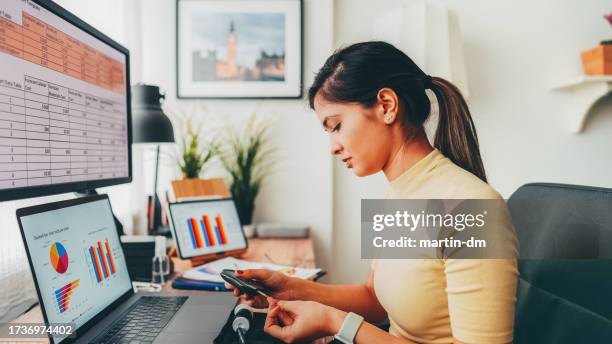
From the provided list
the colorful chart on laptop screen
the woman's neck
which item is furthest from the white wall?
the woman's neck

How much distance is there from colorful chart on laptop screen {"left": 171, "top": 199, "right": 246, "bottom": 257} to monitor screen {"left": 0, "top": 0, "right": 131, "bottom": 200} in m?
0.43

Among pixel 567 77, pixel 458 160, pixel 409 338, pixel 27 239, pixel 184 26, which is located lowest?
pixel 409 338

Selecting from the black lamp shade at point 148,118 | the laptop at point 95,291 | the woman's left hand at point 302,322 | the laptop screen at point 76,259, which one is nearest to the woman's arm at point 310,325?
the woman's left hand at point 302,322

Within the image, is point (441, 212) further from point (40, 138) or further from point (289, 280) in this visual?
point (40, 138)

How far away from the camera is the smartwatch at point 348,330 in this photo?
2.68 ft

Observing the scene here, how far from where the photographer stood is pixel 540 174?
226 cm

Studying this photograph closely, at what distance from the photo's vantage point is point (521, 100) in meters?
2.23

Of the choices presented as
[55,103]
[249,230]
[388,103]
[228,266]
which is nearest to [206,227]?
[228,266]

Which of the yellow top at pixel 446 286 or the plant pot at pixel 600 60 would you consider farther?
the plant pot at pixel 600 60

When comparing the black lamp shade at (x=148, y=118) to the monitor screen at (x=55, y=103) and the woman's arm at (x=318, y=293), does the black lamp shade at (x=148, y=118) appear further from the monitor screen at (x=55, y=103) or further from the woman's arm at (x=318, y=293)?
the woman's arm at (x=318, y=293)

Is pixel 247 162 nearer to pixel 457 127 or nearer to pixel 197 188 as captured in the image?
pixel 197 188

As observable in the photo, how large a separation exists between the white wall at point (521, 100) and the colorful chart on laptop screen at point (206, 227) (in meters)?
0.73

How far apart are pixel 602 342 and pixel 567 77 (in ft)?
6.20

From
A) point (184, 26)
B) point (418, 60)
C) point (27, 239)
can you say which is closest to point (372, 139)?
point (27, 239)
